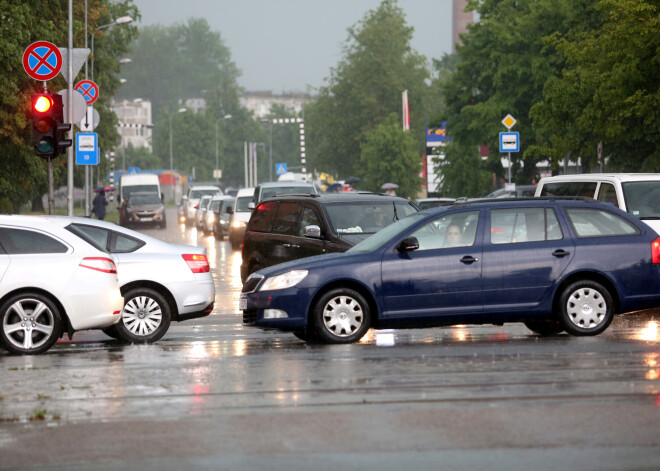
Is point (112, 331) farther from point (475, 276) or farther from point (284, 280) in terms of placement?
point (475, 276)

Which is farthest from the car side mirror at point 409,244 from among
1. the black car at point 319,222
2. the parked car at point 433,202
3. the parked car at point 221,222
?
the parked car at point 221,222

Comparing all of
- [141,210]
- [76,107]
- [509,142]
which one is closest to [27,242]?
[76,107]

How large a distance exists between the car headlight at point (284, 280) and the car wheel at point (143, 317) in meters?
1.57

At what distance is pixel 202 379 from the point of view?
10852mm

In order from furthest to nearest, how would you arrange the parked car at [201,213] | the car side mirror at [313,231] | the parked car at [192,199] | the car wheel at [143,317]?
the parked car at [192,199], the parked car at [201,213], the car side mirror at [313,231], the car wheel at [143,317]

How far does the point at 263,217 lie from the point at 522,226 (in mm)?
6439

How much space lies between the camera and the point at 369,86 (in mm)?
107062

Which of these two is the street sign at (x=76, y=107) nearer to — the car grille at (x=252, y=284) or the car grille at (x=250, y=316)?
the car grille at (x=252, y=284)

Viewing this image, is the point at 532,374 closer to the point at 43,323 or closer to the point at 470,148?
the point at 43,323

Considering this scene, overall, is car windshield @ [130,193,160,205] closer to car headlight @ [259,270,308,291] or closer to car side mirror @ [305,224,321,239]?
car side mirror @ [305,224,321,239]

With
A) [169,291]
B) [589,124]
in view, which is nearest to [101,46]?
[589,124]

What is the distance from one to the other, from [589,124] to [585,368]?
Result: 26.5 m

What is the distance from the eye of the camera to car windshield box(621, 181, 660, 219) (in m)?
19.1

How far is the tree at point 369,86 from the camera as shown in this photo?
349ft
